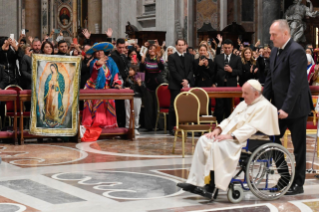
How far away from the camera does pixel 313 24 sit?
2089cm

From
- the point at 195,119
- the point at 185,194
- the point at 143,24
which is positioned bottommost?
the point at 185,194

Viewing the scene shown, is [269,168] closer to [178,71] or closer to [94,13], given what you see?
[178,71]

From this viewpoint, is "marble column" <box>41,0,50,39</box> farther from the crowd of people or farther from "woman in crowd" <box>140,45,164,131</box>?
"woman in crowd" <box>140,45,164,131</box>

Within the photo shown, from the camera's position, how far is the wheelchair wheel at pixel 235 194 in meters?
5.24

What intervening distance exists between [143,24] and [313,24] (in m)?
6.86

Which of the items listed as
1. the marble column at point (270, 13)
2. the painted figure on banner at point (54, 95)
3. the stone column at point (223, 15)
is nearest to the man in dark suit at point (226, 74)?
the painted figure on banner at point (54, 95)

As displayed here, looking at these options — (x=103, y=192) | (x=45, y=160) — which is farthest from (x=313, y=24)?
(x=103, y=192)

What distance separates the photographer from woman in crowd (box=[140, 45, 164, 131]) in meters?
11.2

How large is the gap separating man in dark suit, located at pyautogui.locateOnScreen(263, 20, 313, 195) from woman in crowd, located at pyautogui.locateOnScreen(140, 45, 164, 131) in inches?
217

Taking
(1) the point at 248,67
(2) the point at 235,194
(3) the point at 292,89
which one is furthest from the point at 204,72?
(2) the point at 235,194

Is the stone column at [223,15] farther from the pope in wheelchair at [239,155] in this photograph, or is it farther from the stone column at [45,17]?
the pope in wheelchair at [239,155]

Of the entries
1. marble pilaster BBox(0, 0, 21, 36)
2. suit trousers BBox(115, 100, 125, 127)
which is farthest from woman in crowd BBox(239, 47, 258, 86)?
marble pilaster BBox(0, 0, 21, 36)

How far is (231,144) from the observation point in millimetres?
5219

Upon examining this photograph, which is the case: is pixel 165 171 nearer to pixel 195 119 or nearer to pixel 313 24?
pixel 195 119
